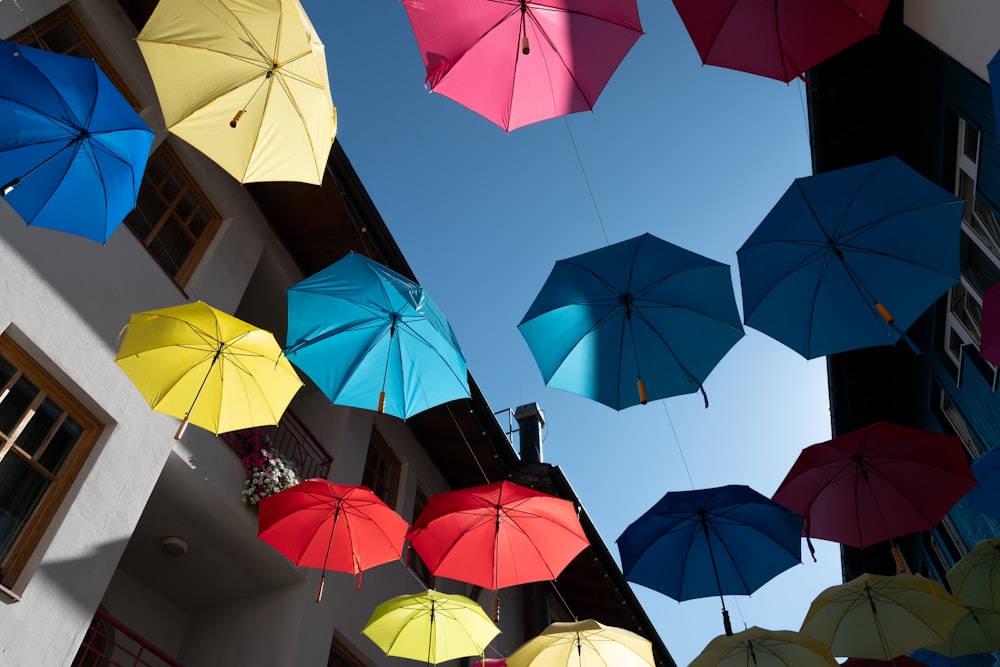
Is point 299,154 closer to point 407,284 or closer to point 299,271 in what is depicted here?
point 407,284

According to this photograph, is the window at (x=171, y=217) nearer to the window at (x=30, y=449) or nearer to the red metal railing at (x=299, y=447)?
the window at (x=30, y=449)

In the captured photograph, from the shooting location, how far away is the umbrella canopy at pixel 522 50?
22.1ft

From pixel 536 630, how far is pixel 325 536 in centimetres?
796

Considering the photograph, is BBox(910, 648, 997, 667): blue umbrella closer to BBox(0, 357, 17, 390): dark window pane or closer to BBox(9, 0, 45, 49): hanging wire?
BBox(0, 357, 17, 390): dark window pane

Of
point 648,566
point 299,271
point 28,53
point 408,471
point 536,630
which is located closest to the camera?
point 28,53

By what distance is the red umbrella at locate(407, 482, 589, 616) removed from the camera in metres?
8.52

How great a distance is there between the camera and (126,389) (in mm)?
7711

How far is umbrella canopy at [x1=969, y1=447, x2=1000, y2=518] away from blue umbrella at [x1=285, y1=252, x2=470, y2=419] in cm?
615

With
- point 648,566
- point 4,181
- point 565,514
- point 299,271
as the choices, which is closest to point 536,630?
point 648,566

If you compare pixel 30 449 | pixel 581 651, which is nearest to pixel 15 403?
pixel 30 449

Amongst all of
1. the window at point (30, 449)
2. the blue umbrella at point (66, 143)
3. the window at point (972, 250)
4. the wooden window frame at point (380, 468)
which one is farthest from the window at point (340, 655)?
the window at point (972, 250)

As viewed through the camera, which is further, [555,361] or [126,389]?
[555,361]

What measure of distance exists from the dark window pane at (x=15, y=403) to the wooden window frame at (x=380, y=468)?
5928 mm

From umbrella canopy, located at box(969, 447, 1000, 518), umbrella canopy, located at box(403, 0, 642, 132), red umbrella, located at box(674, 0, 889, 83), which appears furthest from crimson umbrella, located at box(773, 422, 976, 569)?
umbrella canopy, located at box(403, 0, 642, 132)
